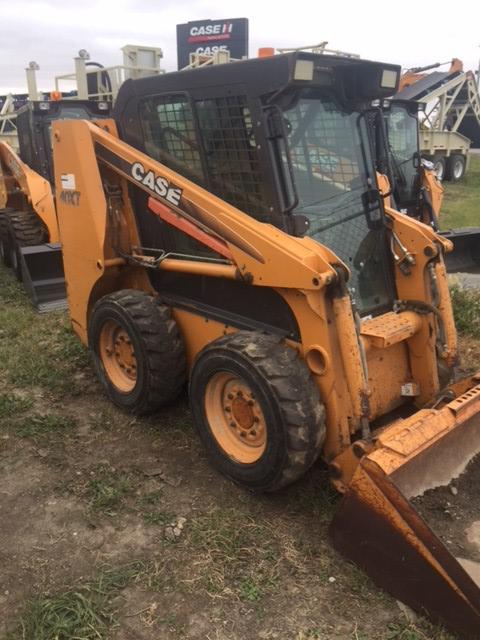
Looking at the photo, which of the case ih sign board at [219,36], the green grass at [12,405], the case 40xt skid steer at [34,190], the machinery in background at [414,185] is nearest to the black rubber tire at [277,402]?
the green grass at [12,405]

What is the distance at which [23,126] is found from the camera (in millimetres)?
8242

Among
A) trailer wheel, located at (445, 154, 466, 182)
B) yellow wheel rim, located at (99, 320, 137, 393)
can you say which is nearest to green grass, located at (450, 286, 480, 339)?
yellow wheel rim, located at (99, 320, 137, 393)

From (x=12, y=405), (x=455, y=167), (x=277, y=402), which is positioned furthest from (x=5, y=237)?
(x=455, y=167)

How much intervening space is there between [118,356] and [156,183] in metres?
1.29

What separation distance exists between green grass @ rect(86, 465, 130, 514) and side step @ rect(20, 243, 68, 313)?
327 centimetres

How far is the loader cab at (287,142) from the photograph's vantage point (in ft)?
9.87

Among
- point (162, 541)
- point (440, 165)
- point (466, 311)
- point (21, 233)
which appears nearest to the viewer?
point (162, 541)

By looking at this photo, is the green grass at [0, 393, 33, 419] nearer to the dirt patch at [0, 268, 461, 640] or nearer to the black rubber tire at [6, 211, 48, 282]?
the dirt patch at [0, 268, 461, 640]

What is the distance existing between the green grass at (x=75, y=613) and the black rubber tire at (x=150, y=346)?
4.33 ft

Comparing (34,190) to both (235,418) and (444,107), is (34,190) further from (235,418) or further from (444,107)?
(444,107)

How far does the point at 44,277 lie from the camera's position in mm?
6473

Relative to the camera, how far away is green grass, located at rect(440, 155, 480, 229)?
11.8 meters

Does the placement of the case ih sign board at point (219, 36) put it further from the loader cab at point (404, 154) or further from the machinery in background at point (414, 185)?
the machinery in background at point (414, 185)

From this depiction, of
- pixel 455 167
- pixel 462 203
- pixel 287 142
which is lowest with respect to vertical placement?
pixel 462 203
